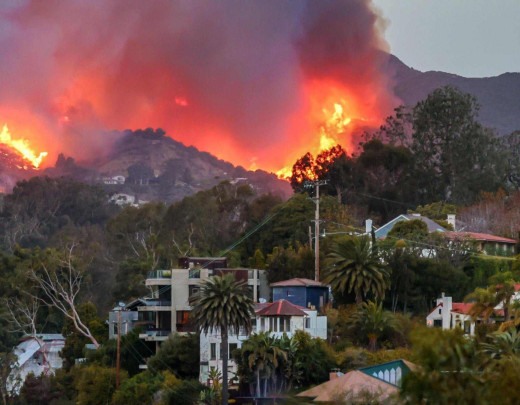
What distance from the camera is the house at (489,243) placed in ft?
264

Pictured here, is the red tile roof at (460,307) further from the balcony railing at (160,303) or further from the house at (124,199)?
the house at (124,199)

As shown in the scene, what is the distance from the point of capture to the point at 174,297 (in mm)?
75562

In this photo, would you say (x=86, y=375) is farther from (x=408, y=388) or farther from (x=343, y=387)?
(x=408, y=388)

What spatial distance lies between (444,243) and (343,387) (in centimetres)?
3118

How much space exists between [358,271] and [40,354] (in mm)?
31398

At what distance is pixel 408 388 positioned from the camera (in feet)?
71.5

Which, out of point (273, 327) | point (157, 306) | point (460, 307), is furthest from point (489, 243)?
point (157, 306)

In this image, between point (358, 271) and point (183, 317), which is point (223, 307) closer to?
point (358, 271)

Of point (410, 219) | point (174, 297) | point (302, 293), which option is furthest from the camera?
point (410, 219)

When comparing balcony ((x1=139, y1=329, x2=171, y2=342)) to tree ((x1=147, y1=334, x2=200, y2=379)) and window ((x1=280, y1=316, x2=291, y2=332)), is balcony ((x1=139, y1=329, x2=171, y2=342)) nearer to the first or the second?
tree ((x1=147, y1=334, x2=200, y2=379))

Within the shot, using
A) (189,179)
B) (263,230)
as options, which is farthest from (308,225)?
(189,179)

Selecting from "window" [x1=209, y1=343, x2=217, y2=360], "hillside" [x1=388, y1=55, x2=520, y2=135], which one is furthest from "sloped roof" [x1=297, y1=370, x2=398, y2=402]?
"hillside" [x1=388, y1=55, x2=520, y2=135]

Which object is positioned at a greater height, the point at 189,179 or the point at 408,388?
the point at 189,179

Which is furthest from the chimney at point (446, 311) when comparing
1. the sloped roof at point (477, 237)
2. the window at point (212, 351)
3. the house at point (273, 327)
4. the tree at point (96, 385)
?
the tree at point (96, 385)
